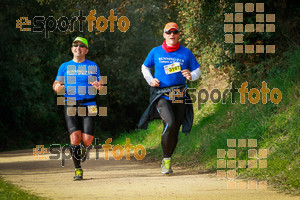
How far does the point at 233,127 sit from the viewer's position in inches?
477

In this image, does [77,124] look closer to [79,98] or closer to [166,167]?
[79,98]

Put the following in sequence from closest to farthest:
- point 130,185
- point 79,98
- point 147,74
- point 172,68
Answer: point 130,185 → point 79,98 → point 172,68 → point 147,74

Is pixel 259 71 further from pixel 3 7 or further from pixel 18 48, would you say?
pixel 18 48

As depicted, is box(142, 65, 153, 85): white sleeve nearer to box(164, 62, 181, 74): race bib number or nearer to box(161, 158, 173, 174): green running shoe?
box(164, 62, 181, 74): race bib number

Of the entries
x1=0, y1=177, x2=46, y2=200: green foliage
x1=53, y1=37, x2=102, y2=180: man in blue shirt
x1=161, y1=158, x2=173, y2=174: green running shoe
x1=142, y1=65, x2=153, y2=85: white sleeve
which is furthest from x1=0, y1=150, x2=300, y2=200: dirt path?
x1=142, y1=65, x2=153, y2=85: white sleeve

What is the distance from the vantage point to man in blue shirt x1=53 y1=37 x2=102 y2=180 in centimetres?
978

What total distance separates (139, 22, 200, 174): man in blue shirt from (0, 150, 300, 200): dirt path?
75cm

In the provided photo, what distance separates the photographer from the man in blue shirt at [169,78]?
390 inches

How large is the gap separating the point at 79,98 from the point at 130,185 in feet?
6.70

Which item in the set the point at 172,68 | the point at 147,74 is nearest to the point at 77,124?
the point at 147,74

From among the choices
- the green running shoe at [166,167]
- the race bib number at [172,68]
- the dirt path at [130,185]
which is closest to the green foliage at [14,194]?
the dirt path at [130,185]

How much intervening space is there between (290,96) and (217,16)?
440 cm

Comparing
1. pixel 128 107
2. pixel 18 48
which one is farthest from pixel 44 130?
pixel 18 48

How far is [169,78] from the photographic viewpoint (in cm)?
991
